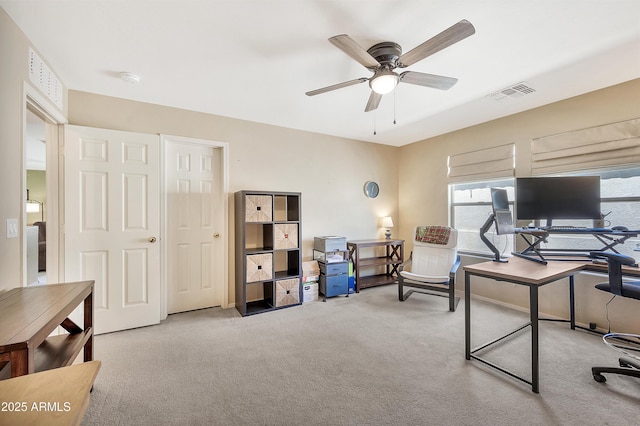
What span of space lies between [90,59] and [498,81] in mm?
3773

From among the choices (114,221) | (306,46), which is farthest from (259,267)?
(306,46)

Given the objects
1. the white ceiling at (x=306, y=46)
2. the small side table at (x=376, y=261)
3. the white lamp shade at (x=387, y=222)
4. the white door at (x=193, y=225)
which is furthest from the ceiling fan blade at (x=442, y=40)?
the white lamp shade at (x=387, y=222)

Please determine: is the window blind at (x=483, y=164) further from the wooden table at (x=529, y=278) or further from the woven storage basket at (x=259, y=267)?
the woven storage basket at (x=259, y=267)

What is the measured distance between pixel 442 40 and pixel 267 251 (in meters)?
2.76

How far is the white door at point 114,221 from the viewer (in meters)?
2.62

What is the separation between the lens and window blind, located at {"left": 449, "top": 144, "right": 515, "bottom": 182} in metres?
3.49

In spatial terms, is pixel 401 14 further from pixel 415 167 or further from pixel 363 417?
pixel 415 167

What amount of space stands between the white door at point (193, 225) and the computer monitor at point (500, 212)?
315 centimetres

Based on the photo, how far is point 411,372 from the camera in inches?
80.6

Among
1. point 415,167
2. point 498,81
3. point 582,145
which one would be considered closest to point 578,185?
point 582,145

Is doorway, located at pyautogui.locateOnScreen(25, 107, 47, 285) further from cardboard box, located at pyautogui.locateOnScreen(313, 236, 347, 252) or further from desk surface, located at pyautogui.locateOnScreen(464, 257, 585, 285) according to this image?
desk surface, located at pyautogui.locateOnScreen(464, 257, 585, 285)

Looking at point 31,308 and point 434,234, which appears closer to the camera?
point 31,308

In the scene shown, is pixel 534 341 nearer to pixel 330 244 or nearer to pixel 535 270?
pixel 535 270

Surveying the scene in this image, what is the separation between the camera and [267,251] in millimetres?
3373
